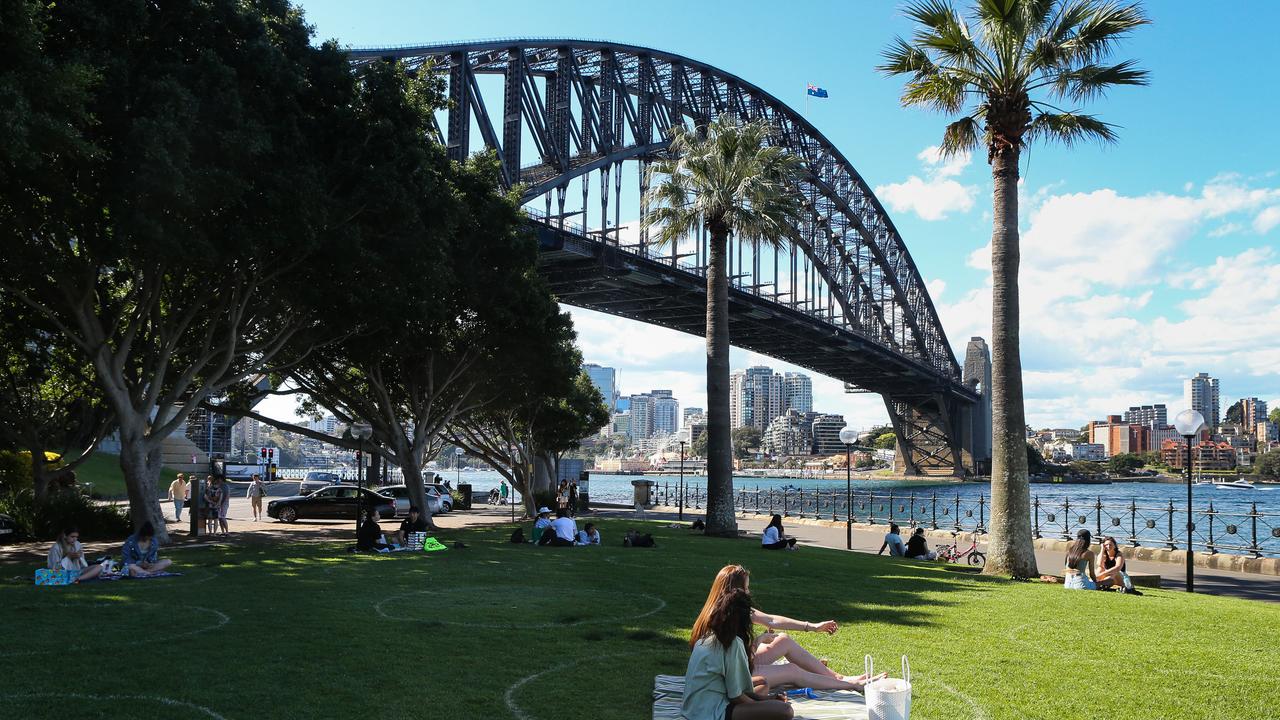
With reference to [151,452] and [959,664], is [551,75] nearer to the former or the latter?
[151,452]

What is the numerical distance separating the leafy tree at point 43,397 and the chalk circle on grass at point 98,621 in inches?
491

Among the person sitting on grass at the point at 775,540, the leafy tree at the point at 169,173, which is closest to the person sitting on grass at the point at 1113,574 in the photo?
the person sitting on grass at the point at 775,540

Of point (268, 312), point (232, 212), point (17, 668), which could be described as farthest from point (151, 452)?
point (17, 668)

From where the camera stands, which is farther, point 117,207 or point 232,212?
point 232,212

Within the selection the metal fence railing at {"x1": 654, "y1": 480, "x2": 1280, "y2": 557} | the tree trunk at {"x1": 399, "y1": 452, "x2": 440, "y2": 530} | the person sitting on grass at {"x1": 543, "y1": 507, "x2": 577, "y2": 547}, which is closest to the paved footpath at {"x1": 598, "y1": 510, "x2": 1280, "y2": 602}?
the metal fence railing at {"x1": 654, "y1": 480, "x2": 1280, "y2": 557}

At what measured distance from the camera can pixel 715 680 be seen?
568cm

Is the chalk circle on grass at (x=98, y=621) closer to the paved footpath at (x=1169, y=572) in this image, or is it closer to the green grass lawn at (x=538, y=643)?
the green grass lawn at (x=538, y=643)

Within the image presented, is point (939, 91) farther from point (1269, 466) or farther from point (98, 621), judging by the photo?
point (1269, 466)

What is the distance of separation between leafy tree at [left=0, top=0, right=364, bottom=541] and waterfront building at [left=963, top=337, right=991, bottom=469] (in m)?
101

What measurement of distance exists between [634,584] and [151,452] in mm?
12389

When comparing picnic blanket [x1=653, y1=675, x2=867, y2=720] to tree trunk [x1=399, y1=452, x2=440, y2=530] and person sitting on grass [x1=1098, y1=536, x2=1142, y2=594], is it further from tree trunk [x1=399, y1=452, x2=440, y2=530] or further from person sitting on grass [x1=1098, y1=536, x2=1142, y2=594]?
tree trunk [x1=399, y1=452, x2=440, y2=530]

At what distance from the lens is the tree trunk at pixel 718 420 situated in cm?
2423

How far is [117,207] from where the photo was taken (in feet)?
47.1

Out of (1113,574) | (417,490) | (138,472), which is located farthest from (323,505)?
(1113,574)
